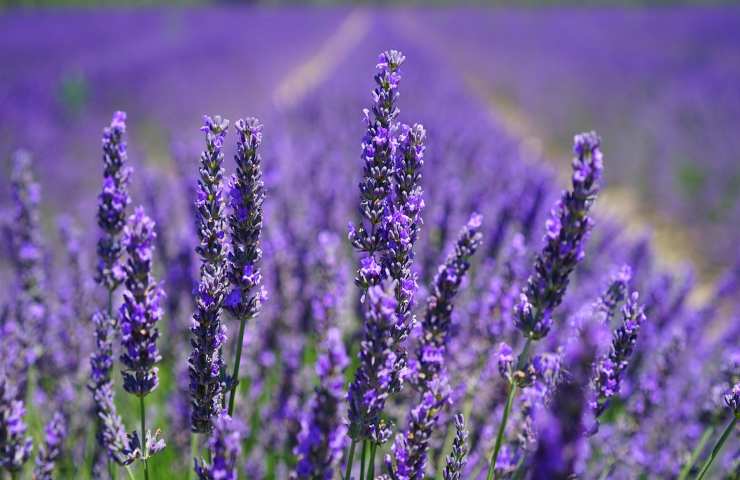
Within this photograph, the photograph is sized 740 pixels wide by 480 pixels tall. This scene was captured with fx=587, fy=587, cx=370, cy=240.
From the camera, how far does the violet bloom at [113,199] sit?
4.75 ft

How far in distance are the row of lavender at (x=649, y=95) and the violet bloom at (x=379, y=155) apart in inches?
275

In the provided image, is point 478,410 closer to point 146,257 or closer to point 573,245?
point 573,245

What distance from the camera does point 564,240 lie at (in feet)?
3.95

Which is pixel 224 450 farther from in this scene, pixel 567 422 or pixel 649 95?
pixel 649 95

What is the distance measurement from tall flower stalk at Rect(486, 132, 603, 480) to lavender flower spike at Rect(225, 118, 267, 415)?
626mm

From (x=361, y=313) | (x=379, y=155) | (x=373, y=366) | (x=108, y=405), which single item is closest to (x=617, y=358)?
(x=373, y=366)

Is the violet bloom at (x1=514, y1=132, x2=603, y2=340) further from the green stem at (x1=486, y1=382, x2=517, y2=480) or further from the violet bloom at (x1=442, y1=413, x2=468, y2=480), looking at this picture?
the violet bloom at (x1=442, y1=413, x2=468, y2=480)

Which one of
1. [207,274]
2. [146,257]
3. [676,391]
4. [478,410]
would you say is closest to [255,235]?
[207,274]

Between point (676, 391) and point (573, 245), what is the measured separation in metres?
2.47

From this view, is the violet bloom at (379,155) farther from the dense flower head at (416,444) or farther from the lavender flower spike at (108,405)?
the lavender flower spike at (108,405)

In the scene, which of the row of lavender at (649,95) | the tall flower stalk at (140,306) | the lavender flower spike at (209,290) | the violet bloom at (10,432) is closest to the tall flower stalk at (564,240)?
the lavender flower spike at (209,290)

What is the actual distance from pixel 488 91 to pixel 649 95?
16.1 feet

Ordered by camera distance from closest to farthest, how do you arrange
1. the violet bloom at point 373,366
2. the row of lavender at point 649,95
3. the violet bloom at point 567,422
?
the violet bloom at point 567,422 → the violet bloom at point 373,366 → the row of lavender at point 649,95

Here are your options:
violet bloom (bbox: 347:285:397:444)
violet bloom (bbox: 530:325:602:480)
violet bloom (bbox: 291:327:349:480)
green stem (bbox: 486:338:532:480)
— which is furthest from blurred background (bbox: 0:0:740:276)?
violet bloom (bbox: 530:325:602:480)
